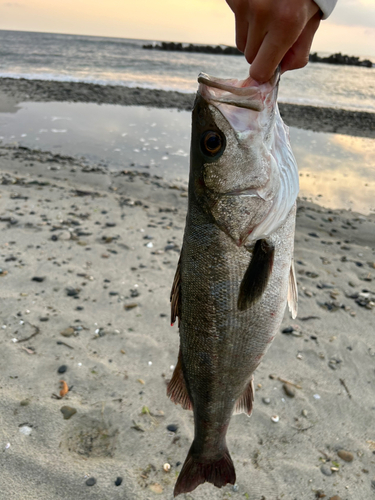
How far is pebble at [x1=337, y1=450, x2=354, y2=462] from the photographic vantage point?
3.25 metres

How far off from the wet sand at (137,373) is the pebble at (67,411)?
0.09 ft

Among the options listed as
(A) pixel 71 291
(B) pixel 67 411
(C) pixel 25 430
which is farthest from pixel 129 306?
(C) pixel 25 430

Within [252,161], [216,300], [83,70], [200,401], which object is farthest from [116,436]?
[83,70]

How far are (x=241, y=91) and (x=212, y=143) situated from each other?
29cm

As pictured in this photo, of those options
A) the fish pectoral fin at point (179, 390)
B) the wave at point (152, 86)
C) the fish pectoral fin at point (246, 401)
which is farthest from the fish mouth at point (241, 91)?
the wave at point (152, 86)

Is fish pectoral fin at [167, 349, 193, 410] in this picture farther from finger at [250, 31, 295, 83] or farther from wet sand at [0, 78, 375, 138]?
wet sand at [0, 78, 375, 138]

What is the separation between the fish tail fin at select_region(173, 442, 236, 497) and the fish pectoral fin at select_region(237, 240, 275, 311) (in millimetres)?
1238

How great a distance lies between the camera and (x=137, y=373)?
3.90 m

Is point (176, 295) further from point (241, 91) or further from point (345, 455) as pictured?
point (345, 455)

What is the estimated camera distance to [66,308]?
15.2 ft

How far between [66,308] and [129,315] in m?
0.77

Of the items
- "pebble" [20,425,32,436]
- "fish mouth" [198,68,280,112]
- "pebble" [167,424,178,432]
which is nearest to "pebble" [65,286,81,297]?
"pebble" [20,425,32,436]

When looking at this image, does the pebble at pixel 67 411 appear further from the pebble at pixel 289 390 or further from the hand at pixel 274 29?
the hand at pixel 274 29

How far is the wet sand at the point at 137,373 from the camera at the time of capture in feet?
9.90
